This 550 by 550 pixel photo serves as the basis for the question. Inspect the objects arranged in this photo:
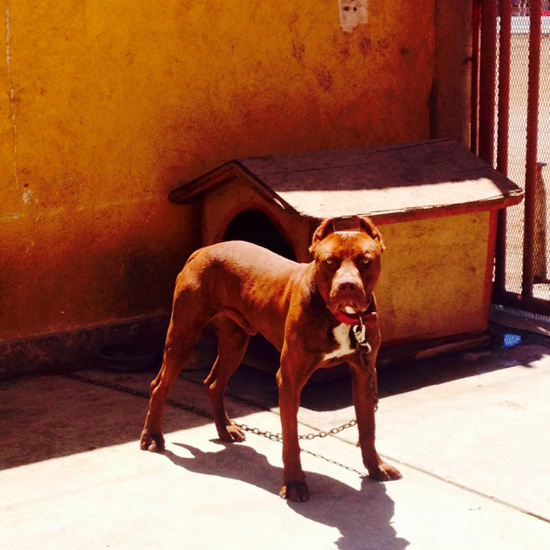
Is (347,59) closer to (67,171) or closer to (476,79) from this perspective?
(476,79)

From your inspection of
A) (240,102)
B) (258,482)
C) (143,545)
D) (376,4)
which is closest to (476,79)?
(376,4)

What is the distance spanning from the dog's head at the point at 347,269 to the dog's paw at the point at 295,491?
88 centimetres

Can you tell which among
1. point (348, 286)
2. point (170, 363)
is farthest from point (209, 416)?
point (348, 286)

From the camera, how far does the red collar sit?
4508mm

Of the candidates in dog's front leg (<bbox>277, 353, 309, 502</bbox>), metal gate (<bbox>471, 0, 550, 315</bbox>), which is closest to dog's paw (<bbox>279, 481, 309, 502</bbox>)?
dog's front leg (<bbox>277, 353, 309, 502</bbox>)

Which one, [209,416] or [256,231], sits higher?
[256,231]

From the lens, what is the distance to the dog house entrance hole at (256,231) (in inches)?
283

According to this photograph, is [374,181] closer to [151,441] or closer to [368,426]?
[368,426]

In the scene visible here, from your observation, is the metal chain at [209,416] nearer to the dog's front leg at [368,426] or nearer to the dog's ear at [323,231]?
the dog's front leg at [368,426]

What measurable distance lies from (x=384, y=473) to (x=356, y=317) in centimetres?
91

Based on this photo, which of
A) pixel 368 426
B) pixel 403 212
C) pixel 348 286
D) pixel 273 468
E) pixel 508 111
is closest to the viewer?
pixel 348 286

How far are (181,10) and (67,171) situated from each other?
137 cm

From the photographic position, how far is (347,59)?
308 inches

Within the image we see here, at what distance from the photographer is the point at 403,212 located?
6340 mm
